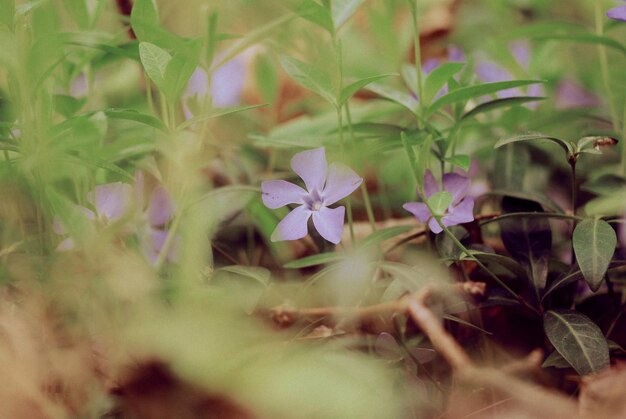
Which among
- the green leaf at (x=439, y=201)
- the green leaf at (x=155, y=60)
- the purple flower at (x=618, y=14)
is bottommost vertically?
the green leaf at (x=439, y=201)

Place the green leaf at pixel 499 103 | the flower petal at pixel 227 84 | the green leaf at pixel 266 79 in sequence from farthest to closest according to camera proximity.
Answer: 1. the flower petal at pixel 227 84
2. the green leaf at pixel 266 79
3. the green leaf at pixel 499 103

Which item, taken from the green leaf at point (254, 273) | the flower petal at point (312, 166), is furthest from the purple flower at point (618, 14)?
the green leaf at point (254, 273)

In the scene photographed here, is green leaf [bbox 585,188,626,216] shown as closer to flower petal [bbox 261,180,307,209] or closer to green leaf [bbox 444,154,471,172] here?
green leaf [bbox 444,154,471,172]

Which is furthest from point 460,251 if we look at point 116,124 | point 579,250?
point 116,124

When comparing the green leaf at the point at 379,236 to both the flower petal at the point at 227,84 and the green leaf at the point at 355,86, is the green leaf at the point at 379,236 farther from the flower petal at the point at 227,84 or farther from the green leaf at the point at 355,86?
the flower petal at the point at 227,84

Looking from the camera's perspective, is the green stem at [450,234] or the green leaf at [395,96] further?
the green leaf at [395,96]

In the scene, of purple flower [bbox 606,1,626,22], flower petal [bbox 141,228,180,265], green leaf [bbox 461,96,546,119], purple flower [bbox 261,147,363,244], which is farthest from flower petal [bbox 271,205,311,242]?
purple flower [bbox 606,1,626,22]
